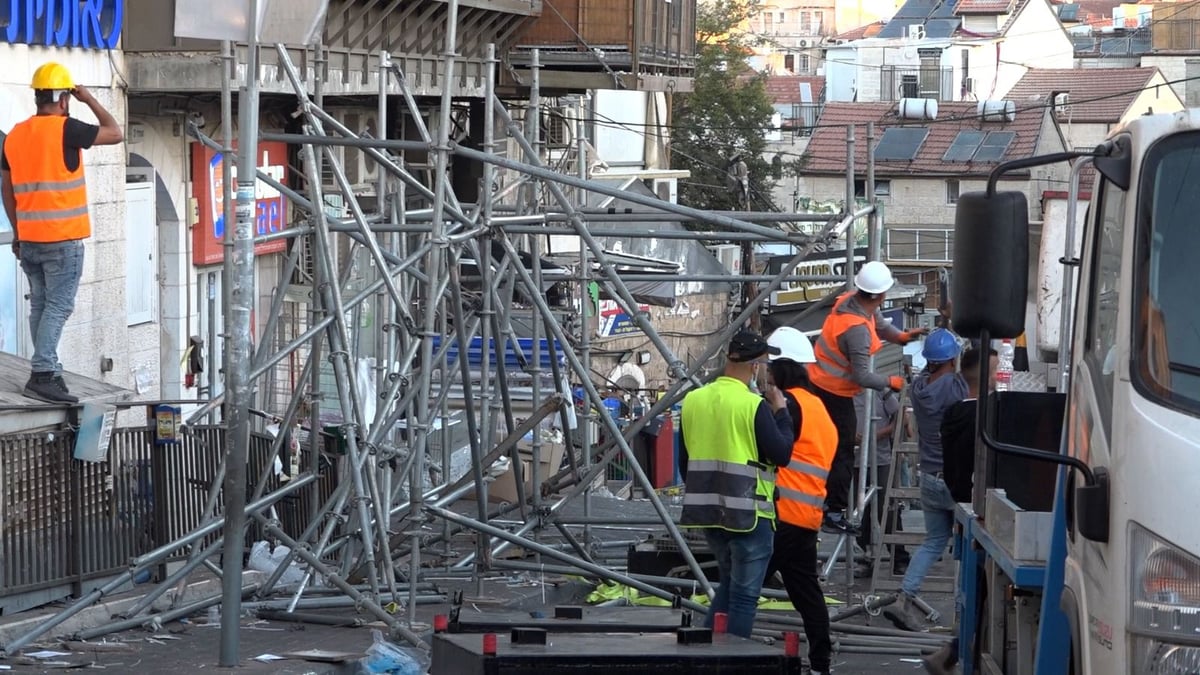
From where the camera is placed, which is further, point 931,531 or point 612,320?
point 612,320

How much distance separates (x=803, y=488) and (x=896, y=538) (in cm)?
259

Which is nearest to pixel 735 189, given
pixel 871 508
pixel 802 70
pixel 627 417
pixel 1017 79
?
pixel 1017 79

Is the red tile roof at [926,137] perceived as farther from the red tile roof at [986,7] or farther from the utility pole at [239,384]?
the utility pole at [239,384]

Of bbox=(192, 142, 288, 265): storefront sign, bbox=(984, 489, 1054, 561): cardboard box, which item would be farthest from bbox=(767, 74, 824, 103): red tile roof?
bbox=(984, 489, 1054, 561): cardboard box

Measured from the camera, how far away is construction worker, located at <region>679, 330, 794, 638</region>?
27.3ft

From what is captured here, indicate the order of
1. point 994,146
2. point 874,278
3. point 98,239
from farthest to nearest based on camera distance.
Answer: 1. point 994,146
2. point 98,239
3. point 874,278

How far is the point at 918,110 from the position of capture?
56.5 metres

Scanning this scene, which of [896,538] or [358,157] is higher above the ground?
[358,157]

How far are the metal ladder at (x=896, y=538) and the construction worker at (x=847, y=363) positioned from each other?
27 centimetres

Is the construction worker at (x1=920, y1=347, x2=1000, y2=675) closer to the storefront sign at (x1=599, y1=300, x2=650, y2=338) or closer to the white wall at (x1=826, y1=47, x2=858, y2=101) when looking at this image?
the storefront sign at (x1=599, y1=300, x2=650, y2=338)

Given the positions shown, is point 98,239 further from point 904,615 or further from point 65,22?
point 904,615

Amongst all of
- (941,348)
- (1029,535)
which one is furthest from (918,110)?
(1029,535)

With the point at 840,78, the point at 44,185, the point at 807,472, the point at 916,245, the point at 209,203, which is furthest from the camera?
the point at 840,78

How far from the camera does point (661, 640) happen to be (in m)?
7.00
